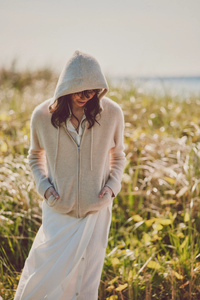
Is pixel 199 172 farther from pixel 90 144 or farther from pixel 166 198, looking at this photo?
pixel 90 144

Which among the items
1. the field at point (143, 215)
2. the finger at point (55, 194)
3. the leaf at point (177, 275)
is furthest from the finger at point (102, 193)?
the leaf at point (177, 275)

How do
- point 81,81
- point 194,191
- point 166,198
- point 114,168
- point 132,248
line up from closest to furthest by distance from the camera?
point 81,81 < point 114,168 < point 132,248 < point 194,191 < point 166,198

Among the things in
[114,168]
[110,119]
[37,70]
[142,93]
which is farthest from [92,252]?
[37,70]

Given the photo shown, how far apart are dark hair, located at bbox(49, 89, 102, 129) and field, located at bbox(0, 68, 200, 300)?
117cm

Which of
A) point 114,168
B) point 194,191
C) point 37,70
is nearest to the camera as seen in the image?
point 114,168

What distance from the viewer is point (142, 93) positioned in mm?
5246

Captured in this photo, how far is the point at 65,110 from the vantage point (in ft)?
5.94

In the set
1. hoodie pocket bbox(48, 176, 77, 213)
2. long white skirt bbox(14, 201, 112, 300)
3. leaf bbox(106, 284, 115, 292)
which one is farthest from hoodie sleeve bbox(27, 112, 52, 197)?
leaf bbox(106, 284, 115, 292)

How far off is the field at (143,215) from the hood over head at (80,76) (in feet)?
4.37

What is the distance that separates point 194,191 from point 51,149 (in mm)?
1633

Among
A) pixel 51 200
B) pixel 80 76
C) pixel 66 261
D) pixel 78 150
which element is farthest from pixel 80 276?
pixel 80 76

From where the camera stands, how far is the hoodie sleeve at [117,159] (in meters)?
1.91

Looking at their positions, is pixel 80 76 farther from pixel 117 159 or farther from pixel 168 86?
pixel 168 86

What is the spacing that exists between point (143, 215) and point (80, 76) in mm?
1855
